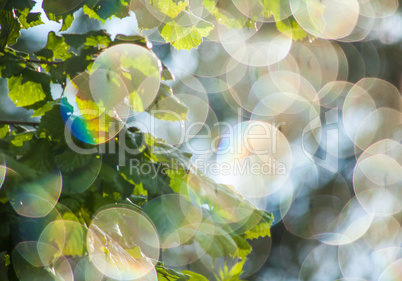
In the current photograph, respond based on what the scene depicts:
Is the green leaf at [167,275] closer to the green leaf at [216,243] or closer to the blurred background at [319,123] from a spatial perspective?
the green leaf at [216,243]

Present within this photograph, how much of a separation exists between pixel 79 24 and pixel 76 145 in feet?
25.7

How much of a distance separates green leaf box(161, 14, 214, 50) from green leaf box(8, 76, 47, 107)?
2.12 feet

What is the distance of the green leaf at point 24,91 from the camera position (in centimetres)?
188

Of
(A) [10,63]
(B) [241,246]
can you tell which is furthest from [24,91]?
(B) [241,246]

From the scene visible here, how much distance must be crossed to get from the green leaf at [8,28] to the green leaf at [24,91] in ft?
0.72

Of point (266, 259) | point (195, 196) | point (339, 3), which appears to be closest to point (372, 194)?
point (266, 259)

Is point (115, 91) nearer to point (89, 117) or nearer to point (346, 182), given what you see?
point (89, 117)

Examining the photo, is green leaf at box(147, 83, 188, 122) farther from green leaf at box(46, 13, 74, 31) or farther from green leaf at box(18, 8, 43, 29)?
green leaf at box(18, 8, 43, 29)

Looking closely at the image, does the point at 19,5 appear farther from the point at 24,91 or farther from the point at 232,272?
the point at 232,272

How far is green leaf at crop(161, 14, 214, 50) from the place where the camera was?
1.83 metres

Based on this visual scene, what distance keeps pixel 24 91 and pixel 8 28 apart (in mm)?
355

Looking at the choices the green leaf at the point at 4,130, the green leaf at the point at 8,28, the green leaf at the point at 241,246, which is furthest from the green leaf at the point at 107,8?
the green leaf at the point at 241,246

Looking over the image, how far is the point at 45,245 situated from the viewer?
1247mm

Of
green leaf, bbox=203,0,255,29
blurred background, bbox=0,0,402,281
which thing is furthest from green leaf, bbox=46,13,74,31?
blurred background, bbox=0,0,402,281
